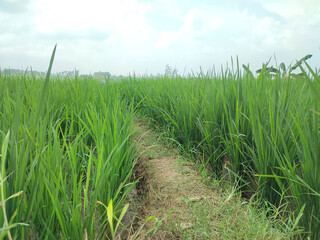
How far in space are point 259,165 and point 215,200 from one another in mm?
342

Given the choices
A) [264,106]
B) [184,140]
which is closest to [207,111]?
[184,140]

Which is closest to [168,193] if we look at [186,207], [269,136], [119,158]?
[186,207]

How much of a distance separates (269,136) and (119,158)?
0.90 meters

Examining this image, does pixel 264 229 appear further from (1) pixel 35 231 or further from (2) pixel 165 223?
(1) pixel 35 231

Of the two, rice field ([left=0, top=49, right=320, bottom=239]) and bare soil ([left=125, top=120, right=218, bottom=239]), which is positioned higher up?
rice field ([left=0, top=49, right=320, bottom=239])

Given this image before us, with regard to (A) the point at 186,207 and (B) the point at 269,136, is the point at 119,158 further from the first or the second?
(B) the point at 269,136

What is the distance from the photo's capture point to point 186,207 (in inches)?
59.0

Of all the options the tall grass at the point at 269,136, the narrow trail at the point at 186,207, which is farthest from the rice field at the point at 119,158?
the narrow trail at the point at 186,207

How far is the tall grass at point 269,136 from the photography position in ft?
3.87

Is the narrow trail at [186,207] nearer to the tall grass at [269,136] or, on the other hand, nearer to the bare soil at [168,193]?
the bare soil at [168,193]

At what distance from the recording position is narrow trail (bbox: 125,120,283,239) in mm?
1260

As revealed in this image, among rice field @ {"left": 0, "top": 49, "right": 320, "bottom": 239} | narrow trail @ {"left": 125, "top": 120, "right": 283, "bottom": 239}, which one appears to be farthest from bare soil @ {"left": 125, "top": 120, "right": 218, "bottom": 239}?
rice field @ {"left": 0, "top": 49, "right": 320, "bottom": 239}

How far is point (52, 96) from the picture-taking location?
8.39 feet

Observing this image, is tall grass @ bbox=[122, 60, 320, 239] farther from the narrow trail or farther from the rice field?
the narrow trail
